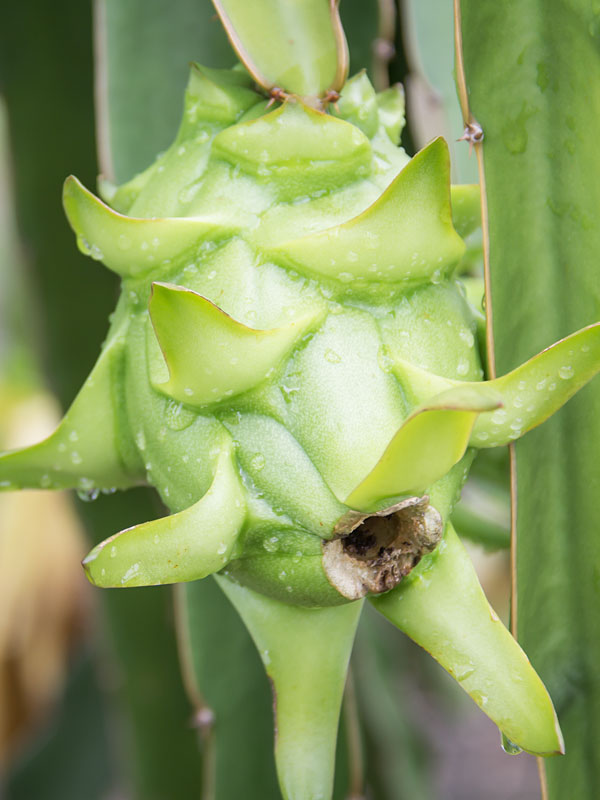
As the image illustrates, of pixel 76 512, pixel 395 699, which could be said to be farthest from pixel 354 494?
pixel 395 699

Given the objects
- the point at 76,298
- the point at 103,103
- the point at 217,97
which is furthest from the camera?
the point at 76,298

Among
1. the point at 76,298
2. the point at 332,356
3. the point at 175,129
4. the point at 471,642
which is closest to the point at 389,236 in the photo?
the point at 332,356

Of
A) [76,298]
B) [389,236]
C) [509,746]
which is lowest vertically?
[509,746]

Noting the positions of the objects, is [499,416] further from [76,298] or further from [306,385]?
[76,298]

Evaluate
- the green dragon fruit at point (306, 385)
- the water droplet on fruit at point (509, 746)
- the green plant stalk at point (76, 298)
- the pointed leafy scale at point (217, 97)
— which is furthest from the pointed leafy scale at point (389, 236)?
the green plant stalk at point (76, 298)

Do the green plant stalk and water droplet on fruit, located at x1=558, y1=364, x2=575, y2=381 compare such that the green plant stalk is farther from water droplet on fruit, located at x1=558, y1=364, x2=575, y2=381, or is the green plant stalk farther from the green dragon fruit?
water droplet on fruit, located at x1=558, y1=364, x2=575, y2=381
